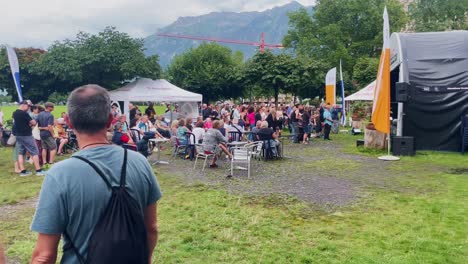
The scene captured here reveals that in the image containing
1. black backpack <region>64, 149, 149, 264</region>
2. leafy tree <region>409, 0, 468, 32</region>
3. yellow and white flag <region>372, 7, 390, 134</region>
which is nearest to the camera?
black backpack <region>64, 149, 149, 264</region>

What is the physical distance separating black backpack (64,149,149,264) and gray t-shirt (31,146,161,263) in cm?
3

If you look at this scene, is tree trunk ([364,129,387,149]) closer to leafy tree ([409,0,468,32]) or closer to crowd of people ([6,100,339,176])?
crowd of people ([6,100,339,176])

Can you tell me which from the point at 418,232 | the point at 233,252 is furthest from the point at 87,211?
the point at 418,232

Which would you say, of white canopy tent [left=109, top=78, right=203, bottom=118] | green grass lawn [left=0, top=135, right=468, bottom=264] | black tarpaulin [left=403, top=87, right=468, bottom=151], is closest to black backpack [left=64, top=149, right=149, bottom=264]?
green grass lawn [left=0, top=135, right=468, bottom=264]

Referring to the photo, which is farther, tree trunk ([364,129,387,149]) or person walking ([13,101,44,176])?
tree trunk ([364,129,387,149])

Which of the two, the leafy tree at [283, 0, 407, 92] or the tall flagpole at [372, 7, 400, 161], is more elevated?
the leafy tree at [283, 0, 407, 92]

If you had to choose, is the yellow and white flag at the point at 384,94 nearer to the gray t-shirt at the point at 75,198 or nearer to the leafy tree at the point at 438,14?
the gray t-shirt at the point at 75,198

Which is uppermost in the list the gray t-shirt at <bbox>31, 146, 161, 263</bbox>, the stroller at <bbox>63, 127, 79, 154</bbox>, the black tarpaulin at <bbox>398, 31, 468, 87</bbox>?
the black tarpaulin at <bbox>398, 31, 468, 87</bbox>

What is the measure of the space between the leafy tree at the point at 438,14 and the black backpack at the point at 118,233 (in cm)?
4901

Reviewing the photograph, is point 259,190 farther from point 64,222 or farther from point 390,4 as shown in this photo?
point 390,4

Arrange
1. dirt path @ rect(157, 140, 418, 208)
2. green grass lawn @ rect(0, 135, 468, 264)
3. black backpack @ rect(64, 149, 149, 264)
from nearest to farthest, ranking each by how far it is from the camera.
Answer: black backpack @ rect(64, 149, 149, 264) < green grass lawn @ rect(0, 135, 468, 264) < dirt path @ rect(157, 140, 418, 208)

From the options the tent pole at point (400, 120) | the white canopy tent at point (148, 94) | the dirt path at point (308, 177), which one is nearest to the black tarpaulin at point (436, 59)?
the tent pole at point (400, 120)

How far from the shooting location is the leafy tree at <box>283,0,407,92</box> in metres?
46.0

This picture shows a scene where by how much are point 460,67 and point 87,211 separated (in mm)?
14749
